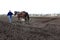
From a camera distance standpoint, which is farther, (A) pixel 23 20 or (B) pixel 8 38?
(A) pixel 23 20

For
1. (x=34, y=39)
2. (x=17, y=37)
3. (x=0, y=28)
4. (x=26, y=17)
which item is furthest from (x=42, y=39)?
(x=26, y=17)

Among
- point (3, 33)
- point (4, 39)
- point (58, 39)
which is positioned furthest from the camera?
point (3, 33)

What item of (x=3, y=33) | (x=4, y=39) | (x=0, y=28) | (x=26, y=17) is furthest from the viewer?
(x=26, y=17)

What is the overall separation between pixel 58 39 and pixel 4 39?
10.9 feet

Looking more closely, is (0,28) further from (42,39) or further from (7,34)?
(42,39)

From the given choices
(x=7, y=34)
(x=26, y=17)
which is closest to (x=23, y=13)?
(x=26, y=17)

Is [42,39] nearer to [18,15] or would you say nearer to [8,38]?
[8,38]

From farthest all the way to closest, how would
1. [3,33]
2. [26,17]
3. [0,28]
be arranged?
[26,17]
[0,28]
[3,33]

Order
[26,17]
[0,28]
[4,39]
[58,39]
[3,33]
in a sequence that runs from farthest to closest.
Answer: [26,17] < [0,28] < [3,33] < [58,39] < [4,39]

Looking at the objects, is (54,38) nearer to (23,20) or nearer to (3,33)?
(3,33)

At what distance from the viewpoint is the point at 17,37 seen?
41.3 ft

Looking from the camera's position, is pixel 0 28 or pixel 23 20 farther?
pixel 23 20

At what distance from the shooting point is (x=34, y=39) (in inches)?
508

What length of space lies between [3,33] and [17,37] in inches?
94.3
